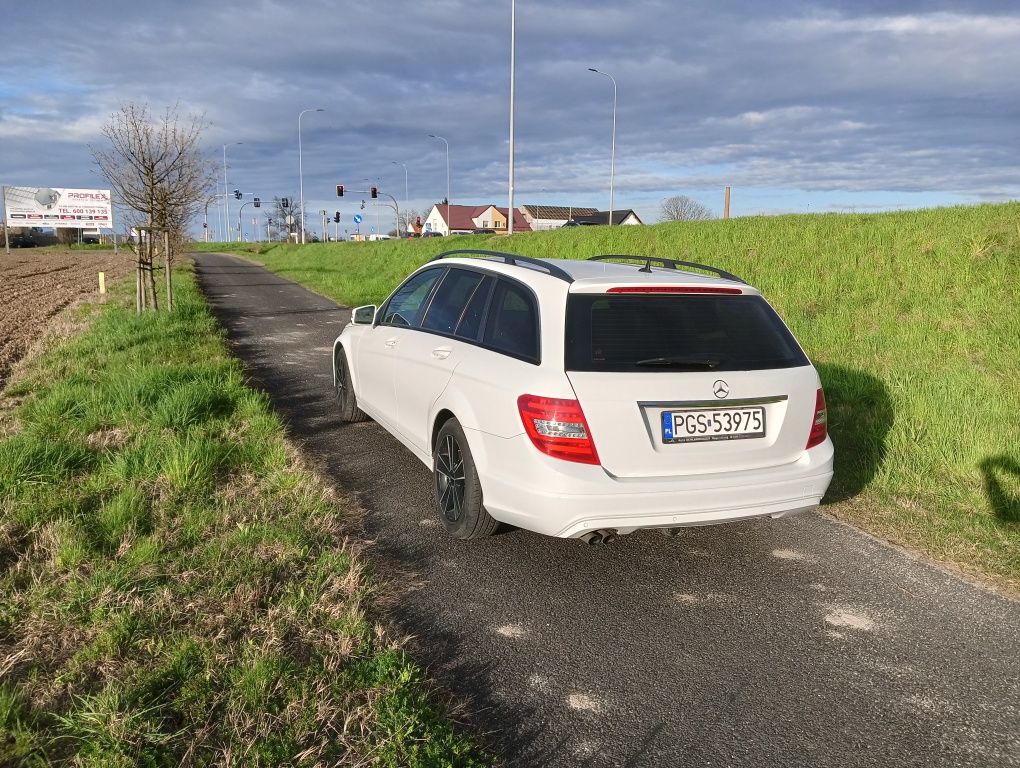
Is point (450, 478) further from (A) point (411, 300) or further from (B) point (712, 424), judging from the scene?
(A) point (411, 300)

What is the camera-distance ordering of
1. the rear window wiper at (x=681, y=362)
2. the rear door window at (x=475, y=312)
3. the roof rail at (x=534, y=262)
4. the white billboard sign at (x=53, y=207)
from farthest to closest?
the white billboard sign at (x=53, y=207)
the rear door window at (x=475, y=312)
the roof rail at (x=534, y=262)
the rear window wiper at (x=681, y=362)

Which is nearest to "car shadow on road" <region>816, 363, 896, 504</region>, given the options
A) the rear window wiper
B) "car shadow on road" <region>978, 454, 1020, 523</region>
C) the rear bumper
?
"car shadow on road" <region>978, 454, 1020, 523</region>

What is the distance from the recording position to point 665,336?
3615mm

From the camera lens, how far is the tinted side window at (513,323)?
371cm

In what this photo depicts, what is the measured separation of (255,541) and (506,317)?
1.80 m

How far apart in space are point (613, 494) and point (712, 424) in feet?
1.99

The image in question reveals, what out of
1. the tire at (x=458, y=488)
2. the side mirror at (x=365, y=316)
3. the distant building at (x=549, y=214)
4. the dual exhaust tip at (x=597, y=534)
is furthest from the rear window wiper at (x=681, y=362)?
the distant building at (x=549, y=214)

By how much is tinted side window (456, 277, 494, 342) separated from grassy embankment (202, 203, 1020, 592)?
108 inches

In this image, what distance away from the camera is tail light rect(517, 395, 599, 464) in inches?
133

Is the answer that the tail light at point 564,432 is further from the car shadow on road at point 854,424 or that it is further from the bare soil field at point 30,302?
the bare soil field at point 30,302

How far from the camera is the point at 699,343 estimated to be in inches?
144

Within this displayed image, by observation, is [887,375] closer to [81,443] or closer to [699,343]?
[699,343]

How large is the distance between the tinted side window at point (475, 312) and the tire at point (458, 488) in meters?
0.54

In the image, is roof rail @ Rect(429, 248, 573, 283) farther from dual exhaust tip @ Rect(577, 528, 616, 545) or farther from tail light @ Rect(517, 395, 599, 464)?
dual exhaust tip @ Rect(577, 528, 616, 545)
